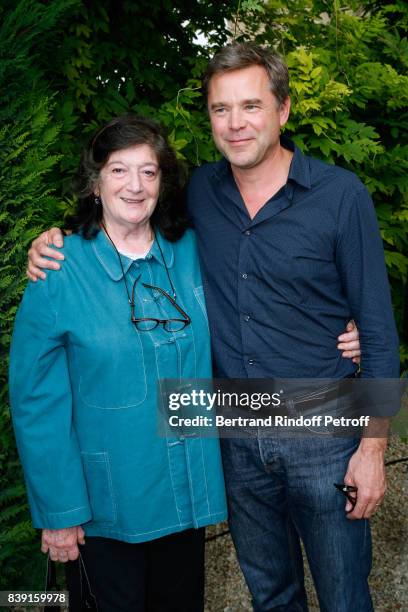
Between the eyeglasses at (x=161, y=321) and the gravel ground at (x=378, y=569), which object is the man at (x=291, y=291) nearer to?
the eyeglasses at (x=161, y=321)

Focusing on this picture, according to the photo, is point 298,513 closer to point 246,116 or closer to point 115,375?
point 115,375

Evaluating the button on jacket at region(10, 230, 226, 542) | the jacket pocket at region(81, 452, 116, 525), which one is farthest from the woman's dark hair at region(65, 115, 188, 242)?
the jacket pocket at region(81, 452, 116, 525)

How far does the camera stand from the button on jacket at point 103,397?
2168mm

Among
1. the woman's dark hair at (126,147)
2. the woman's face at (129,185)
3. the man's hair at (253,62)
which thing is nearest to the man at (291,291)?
the man's hair at (253,62)

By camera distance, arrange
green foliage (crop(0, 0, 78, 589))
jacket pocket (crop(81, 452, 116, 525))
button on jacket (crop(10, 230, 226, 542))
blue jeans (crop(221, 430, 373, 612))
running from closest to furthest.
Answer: button on jacket (crop(10, 230, 226, 542))
jacket pocket (crop(81, 452, 116, 525))
blue jeans (crop(221, 430, 373, 612))
green foliage (crop(0, 0, 78, 589))

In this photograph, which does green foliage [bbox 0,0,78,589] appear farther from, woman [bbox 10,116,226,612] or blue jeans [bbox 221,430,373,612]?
blue jeans [bbox 221,430,373,612]

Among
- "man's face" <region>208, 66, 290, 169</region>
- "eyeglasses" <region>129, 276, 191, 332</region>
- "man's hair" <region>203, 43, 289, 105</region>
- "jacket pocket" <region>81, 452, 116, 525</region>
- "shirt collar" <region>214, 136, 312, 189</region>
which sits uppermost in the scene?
"man's hair" <region>203, 43, 289, 105</region>

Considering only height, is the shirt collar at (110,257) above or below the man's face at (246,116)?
below

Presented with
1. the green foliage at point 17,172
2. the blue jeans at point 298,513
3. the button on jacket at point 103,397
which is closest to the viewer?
the button on jacket at point 103,397

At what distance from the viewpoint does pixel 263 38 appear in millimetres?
4730

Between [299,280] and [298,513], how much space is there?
0.86m

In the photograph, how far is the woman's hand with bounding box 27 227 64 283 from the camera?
2.20 m

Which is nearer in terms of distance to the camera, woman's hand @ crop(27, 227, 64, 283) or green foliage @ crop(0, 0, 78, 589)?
woman's hand @ crop(27, 227, 64, 283)

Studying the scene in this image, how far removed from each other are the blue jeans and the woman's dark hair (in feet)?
2.76
